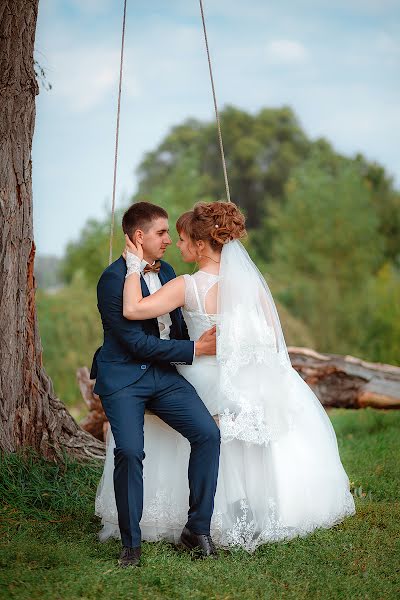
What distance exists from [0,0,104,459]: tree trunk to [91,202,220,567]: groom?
0.93 metres

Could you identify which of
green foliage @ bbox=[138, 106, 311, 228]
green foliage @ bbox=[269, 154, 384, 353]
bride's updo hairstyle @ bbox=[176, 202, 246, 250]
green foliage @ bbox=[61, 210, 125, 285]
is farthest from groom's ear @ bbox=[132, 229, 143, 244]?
green foliage @ bbox=[138, 106, 311, 228]

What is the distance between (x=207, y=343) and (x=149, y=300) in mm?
418

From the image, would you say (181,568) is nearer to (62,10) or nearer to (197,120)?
(62,10)

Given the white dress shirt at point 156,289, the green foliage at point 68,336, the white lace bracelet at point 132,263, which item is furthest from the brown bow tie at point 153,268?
the green foliage at point 68,336

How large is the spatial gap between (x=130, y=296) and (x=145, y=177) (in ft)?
104

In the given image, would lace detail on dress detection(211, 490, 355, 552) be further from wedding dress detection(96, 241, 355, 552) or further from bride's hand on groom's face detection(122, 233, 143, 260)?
bride's hand on groom's face detection(122, 233, 143, 260)

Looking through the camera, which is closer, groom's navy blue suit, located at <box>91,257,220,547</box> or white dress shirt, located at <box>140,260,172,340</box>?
groom's navy blue suit, located at <box>91,257,220,547</box>

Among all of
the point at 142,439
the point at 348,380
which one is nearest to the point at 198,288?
the point at 142,439

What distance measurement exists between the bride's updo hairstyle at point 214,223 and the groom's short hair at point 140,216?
166mm

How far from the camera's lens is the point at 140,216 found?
4.43 meters

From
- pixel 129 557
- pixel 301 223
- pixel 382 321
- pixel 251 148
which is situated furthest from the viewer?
pixel 251 148

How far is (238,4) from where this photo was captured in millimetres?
24078

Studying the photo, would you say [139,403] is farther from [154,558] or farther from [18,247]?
[18,247]

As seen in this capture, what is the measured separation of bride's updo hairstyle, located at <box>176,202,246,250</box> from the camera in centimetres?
442
